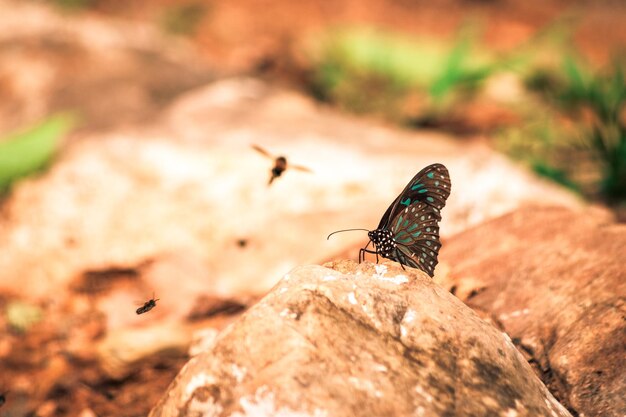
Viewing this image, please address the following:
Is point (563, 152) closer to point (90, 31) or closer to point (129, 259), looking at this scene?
point (129, 259)

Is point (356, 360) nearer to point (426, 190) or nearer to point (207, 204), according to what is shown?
point (426, 190)

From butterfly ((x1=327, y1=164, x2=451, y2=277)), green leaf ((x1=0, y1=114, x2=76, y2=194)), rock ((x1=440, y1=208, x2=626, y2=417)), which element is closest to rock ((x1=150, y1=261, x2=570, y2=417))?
butterfly ((x1=327, y1=164, x2=451, y2=277))

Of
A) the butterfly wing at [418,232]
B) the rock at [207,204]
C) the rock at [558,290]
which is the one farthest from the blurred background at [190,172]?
the butterfly wing at [418,232]

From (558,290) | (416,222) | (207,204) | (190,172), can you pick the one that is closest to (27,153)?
(190,172)

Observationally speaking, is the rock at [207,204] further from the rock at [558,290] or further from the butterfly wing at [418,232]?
the butterfly wing at [418,232]

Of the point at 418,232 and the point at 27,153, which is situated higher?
the point at 418,232

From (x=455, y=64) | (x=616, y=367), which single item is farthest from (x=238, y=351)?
(x=455, y=64)
